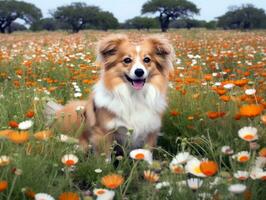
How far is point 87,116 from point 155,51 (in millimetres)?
844

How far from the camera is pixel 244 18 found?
53.6m

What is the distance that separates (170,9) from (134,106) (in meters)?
53.2

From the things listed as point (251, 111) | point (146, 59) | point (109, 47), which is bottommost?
point (251, 111)

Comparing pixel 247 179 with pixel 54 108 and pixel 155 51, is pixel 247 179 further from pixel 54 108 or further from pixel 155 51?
pixel 54 108

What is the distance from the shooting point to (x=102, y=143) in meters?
3.60

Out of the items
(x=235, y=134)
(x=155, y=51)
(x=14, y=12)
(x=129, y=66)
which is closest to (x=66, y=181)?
(x=235, y=134)

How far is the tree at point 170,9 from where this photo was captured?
55656 millimetres

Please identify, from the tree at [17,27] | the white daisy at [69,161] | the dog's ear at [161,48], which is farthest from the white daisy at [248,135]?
the tree at [17,27]

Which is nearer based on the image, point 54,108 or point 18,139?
point 18,139

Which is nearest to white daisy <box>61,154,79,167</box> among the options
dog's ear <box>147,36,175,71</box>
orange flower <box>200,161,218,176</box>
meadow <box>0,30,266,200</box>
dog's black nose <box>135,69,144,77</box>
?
meadow <box>0,30,266,200</box>

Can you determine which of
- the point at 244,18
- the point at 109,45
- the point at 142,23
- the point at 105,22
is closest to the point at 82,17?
the point at 105,22

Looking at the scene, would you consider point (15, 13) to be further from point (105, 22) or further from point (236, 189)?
point (236, 189)

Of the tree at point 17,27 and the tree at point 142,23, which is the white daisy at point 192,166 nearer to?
the tree at point 142,23

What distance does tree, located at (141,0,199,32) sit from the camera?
55656 millimetres
